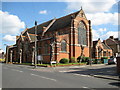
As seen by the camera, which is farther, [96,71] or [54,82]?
[96,71]

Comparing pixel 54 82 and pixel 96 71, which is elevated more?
pixel 54 82

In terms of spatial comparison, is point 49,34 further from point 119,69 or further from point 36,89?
point 36,89

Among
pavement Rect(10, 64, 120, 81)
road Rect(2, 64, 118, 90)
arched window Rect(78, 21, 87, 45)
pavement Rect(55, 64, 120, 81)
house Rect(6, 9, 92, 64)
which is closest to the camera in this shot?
road Rect(2, 64, 118, 90)

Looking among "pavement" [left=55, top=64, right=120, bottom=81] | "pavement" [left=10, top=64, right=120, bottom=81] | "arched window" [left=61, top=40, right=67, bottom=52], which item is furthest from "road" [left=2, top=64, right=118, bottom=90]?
"arched window" [left=61, top=40, right=67, bottom=52]

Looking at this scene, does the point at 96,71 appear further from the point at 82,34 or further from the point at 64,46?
the point at 82,34

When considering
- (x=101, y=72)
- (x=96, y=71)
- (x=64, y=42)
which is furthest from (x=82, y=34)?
(x=101, y=72)

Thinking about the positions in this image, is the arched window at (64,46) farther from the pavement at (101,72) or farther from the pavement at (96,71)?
the pavement at (101,72)

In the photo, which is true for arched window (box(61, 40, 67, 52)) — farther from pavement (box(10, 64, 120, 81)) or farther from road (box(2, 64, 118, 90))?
road (box(2, 64, 118, 90))

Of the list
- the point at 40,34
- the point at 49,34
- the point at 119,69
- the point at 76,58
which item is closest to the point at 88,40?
the point at 76,58

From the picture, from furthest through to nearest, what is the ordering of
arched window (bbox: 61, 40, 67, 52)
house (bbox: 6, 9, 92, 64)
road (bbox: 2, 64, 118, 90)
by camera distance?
1. arched window (bbox: 61, 40, 67, 52)
2. house (bbox: 6, 9, 92, 64)
3. road (bbox: 2, 64, 118, 90)

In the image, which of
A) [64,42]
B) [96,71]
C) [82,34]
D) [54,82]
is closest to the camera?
[54,82]

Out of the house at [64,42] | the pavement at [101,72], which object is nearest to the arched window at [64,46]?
the house at [64,42]

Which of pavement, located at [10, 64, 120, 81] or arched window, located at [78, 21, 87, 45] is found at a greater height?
arched window, located at [78, 21, 87, 45]

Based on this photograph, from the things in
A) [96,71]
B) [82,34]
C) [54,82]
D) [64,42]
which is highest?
[82,34]
